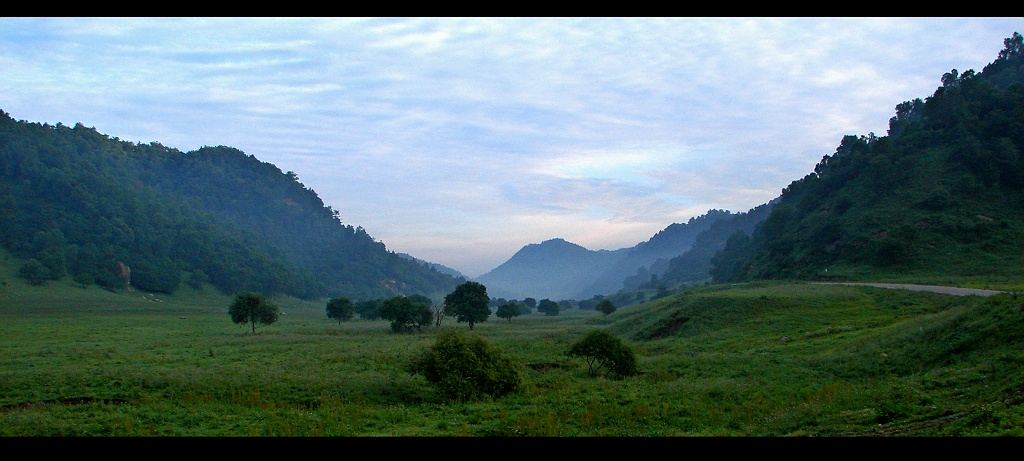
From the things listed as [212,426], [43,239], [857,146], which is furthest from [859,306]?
→ [43,239]

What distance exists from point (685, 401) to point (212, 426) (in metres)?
14.7

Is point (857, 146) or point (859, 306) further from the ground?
point (857, 146)

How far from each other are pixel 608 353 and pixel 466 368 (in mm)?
8095

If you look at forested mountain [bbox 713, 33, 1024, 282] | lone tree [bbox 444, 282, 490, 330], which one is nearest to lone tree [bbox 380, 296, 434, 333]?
lone tree [bbox 444, 282, 490, 330]

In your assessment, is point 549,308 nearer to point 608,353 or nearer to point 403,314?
point 403,314

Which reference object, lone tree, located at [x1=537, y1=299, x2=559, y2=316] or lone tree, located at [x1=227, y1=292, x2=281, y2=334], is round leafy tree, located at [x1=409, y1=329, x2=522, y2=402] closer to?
lone tree, located at [x1=227, y1=292, x2=281, y2=334]

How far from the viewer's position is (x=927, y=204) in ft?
224

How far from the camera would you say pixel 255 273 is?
14350cm

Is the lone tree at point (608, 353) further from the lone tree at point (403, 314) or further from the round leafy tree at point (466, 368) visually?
the lone tree at point (403, 314)

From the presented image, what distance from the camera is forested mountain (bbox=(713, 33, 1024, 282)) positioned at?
58781 mm

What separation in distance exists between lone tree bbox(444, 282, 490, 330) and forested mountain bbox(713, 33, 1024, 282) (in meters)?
38.4

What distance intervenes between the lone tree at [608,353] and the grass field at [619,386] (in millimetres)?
806

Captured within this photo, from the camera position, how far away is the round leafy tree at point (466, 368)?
21.7 m
